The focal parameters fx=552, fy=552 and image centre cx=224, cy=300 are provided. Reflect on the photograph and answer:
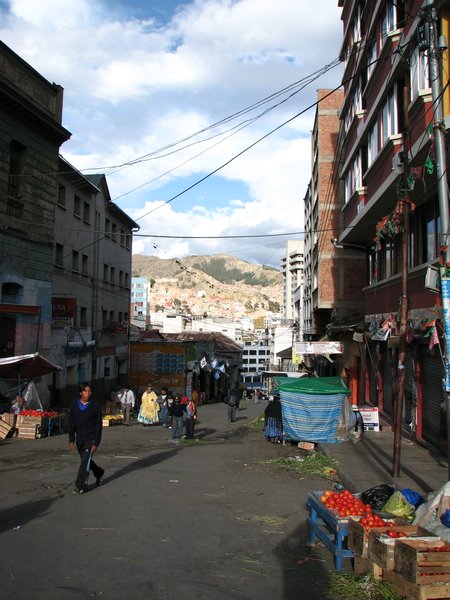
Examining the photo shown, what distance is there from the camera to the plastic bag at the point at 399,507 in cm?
685

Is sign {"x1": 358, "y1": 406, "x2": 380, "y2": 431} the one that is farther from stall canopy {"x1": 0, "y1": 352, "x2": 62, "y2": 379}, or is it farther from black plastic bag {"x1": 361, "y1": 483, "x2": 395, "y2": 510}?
stall canopy {"x1": 0, "y1": 352, "x2": 62, "y2": 379}

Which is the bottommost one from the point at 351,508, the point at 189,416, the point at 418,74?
the point at 189,416

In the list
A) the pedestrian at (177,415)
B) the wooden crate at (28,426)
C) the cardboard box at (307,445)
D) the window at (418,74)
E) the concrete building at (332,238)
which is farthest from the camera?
the concrete building at (332,238)

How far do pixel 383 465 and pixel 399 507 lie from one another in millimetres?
5275

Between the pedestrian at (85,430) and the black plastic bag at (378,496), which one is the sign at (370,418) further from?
the pedestrian at (85,430)

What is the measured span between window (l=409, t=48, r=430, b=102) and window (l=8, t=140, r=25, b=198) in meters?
13.8

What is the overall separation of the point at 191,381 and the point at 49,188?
22463mm

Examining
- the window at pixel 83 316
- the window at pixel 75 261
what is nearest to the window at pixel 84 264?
the window at pixel 75 261

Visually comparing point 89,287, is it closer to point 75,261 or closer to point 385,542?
point 75,261

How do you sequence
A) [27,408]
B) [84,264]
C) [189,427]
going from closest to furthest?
[189,427] → [27,408] → [84,264]

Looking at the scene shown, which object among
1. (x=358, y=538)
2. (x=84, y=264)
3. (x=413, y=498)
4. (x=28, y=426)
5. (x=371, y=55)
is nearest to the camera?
(x=358, y=538)

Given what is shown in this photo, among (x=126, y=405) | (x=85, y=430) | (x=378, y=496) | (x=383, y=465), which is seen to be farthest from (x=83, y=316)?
(x=378, y=496)

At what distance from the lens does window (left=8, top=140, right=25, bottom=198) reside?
1970 cm

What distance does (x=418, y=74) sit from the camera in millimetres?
11734
